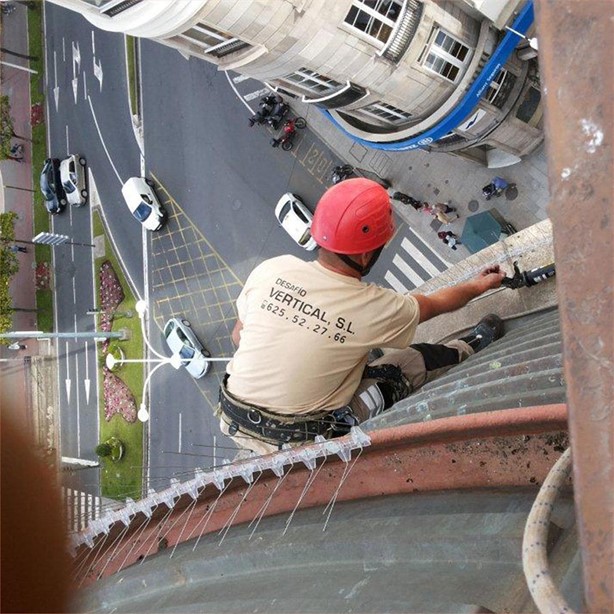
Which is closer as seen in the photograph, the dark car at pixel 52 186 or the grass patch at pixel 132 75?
the grass patch at pixel 132 75

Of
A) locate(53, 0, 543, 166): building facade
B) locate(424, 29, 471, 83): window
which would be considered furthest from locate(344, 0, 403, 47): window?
locate(424, 29, 471, 83): window

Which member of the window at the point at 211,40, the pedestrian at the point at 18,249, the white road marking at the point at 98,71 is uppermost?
the white road marking at the point at 98,71

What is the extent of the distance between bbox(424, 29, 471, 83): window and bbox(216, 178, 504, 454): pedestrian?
806cm

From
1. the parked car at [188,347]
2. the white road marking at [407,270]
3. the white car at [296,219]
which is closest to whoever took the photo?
the white road marking at [407,270]

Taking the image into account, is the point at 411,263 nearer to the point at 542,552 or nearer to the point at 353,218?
the point at 353,218

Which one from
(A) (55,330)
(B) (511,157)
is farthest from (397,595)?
(A) (55,330)

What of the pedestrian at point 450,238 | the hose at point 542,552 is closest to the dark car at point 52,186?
the pedestrian at point 450,238

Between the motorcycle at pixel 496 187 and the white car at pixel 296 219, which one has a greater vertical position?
the motorcycle at pixel 496 187

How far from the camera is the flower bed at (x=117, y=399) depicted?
985 inches

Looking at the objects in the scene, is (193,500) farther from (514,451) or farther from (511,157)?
(511,157)

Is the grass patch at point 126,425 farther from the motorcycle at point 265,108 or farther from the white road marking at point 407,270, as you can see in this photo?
the white road marking at point 407,270

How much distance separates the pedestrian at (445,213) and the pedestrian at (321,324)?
1103 centimetres

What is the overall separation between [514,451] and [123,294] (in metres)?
22.8

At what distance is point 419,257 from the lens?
1933 cm
